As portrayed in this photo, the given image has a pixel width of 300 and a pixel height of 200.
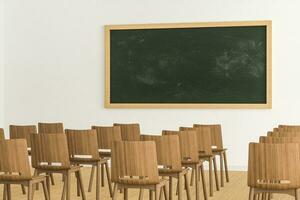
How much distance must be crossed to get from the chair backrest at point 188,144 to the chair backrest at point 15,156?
6.63 ft

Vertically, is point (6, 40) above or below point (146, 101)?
above

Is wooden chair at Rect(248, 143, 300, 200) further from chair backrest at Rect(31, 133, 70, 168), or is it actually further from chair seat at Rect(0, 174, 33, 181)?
chair backrest at Rect(31, 133, 70, 168)

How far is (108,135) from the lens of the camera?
8859mm

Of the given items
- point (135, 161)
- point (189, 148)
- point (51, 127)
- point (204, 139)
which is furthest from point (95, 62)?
point (135, 161)

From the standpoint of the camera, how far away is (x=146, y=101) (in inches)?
484

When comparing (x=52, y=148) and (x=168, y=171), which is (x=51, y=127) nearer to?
(x=52, y=148)

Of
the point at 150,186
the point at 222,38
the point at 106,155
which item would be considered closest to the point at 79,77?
the point at 222,38

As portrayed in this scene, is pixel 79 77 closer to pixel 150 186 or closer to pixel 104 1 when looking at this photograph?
pixel 104 1

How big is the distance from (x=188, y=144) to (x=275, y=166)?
80.5 inches

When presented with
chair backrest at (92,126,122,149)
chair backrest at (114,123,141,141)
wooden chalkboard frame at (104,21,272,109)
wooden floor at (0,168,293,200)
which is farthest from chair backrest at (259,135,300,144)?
wooden chalkboard frame at (104,21,272,109)

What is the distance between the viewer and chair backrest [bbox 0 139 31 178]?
20.5 feet

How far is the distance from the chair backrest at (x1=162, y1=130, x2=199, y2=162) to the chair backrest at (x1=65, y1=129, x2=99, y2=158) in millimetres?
1034

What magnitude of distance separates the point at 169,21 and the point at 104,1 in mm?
1367

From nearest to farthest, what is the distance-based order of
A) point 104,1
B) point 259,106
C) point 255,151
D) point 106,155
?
point 255,151, point 106,155, point 259,106, point 104,1
